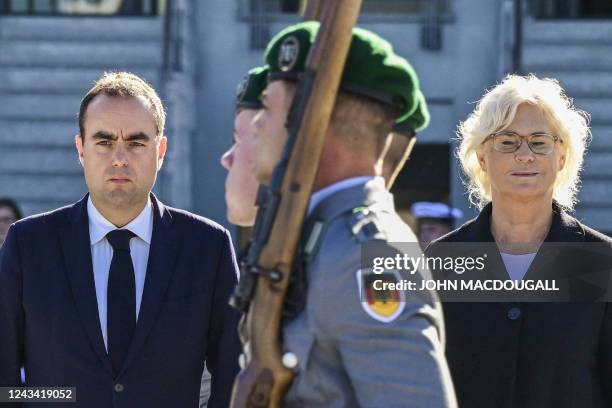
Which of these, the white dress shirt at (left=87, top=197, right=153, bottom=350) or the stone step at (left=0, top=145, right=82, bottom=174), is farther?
the stone step at (left=0, top=145, right=82, bottom=174)

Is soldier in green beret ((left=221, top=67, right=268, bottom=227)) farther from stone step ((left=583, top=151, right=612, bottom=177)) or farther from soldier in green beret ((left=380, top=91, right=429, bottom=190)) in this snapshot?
stone step ((left=583, top=151, right=612, bottom=177))

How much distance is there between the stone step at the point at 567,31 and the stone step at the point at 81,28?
4.08 m

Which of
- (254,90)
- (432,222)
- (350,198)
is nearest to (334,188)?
(350,198)

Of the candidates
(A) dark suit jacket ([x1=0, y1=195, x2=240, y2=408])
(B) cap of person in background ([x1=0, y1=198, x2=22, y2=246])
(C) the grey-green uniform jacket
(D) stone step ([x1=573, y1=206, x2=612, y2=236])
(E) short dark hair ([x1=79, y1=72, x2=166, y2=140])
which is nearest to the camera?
(C) the grey-green uniform jacket

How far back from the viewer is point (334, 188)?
8.48ft

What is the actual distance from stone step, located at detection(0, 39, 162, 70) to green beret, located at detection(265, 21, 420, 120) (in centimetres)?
1077

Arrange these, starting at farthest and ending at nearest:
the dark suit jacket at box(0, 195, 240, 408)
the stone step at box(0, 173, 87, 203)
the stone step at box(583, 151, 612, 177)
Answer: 1. the stone step at box(0, 173, 87, 203)
2. the stone step at box(583, 151, 612, 177)
3. the dark suit jacket at box(0, 195, 240, 408)

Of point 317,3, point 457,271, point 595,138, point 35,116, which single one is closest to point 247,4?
point 35,116

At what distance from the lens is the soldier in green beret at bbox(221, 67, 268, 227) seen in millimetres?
2885

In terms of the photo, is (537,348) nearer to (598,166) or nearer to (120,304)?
(120,304)

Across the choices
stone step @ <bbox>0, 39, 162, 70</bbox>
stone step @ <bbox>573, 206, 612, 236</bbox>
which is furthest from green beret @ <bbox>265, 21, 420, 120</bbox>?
stone step @ <bbox>0, 39, 162, 70</bbox>

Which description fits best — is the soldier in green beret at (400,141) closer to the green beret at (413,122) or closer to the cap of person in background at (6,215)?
the green beret at (413,122)

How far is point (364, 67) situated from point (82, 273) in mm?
1574

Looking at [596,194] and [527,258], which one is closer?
[527,258]
